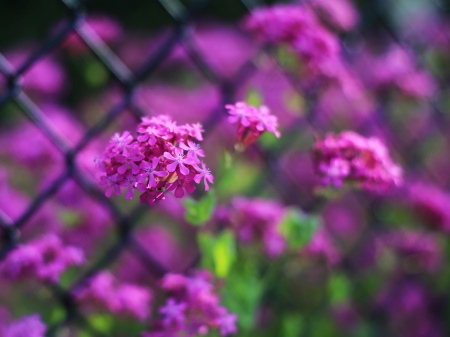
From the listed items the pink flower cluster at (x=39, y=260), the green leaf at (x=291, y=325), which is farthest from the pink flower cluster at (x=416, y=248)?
the pink flower cluster at (x=39, y=260)

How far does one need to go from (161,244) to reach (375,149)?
72cm

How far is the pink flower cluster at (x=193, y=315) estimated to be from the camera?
2.88 feet

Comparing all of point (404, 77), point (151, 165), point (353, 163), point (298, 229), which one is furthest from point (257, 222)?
point (404, 77)

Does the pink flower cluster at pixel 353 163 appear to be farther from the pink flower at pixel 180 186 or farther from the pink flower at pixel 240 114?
the pink flower at pixel 180 186

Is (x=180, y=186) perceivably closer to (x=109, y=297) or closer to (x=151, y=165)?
(x=151, y=165)

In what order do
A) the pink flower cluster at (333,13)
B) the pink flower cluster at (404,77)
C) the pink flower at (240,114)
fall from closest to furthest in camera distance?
1. the pink flower at (240,114)
2. the pink flower cluster at (333,13)
3. the pink flower cluster at (404,77)

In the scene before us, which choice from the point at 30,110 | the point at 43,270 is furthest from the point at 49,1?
the point at 43,270

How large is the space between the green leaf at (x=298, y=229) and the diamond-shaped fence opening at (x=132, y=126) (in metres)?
0.19

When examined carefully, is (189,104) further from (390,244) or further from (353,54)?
(390,244)

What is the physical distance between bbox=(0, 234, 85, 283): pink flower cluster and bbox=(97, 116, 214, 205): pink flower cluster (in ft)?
0.97

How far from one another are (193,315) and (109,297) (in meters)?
0.21

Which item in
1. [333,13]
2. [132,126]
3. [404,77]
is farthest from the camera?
[404,77]

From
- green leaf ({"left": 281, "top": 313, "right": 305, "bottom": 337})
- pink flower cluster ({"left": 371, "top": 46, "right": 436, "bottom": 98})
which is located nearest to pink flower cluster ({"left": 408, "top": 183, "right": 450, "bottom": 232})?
pink flower cluster ({"left": 371, "top": 46, "right": 436, "bottom": 98})

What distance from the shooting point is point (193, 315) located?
0.90m
